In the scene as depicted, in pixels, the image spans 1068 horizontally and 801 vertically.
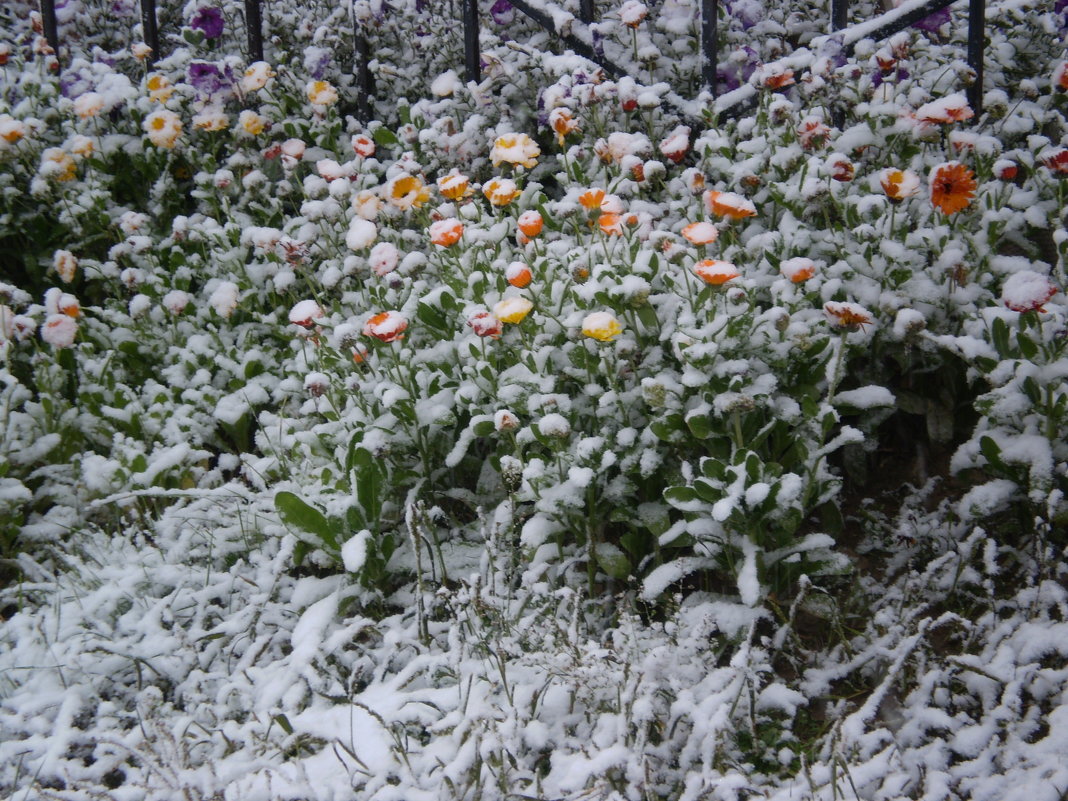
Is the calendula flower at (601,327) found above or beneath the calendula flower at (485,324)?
above

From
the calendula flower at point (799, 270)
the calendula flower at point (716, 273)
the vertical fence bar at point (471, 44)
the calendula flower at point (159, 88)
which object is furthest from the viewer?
the calendula flower at point (159, 88)

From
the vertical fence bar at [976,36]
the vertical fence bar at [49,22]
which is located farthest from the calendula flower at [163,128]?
the vertical fence bar at [976,36]

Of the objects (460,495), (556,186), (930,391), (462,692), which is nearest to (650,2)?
(556,186)

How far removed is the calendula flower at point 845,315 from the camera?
166 cm

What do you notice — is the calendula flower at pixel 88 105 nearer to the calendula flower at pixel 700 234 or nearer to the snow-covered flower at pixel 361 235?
the snow-covered flower at pixel 361 235

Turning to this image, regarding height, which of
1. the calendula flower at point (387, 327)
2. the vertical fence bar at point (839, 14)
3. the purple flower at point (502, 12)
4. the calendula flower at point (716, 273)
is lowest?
the calendula flower at point (387, 327)

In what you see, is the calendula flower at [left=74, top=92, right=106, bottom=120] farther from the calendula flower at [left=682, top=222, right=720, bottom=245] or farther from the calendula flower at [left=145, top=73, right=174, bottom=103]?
the calendula flower at [left=682, top=222, right=720, bottom=245]

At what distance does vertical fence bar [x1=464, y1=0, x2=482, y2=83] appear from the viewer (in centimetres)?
326

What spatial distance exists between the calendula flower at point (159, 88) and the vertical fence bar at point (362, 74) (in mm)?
742

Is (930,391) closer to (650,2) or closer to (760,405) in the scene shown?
(760,405)

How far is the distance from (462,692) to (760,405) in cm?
80

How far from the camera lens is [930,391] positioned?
2133 mm

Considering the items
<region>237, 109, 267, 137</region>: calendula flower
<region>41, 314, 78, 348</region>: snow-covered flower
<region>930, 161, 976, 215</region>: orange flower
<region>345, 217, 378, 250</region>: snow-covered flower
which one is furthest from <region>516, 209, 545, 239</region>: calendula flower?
<region>237, 109, 267, 137</region>: calendula flower

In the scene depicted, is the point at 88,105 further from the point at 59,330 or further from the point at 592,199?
the point at 592,199
